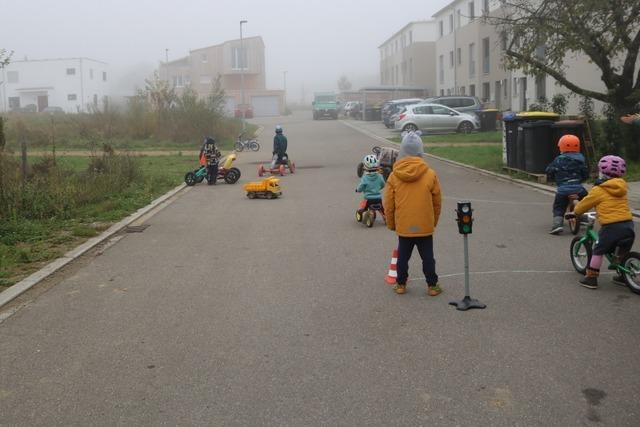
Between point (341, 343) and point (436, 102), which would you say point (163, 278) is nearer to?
point (341, 343)

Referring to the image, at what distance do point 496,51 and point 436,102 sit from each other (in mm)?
10617

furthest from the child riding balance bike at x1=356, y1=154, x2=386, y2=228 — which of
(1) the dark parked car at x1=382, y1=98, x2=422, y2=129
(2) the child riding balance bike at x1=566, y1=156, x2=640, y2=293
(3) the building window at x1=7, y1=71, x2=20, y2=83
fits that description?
(3) the building window at x1=7, y1=71, x2=20, y2=83

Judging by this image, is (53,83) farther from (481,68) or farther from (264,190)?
(264,190)

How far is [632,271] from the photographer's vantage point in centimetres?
684

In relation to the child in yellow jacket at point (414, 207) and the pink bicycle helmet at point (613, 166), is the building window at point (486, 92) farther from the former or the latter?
the child in yellow jacket at point (414, 207)

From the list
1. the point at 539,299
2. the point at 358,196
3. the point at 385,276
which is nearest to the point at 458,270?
the point at 385,276

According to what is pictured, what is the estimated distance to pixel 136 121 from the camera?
36.8 metres

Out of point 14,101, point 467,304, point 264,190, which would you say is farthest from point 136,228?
point 14,101

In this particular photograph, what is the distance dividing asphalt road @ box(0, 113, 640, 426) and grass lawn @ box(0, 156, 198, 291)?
68 cm

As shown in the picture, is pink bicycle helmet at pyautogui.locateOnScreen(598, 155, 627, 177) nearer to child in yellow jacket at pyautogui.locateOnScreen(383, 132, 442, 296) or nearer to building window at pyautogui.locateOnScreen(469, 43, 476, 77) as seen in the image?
child in yellow jacket at pyautogui.locateOnScreen(383, 132, 442, 296)

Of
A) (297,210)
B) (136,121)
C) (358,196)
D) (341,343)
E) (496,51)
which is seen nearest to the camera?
(341,343)

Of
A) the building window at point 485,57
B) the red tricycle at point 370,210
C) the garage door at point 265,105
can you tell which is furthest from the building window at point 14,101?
the red tricycle at point 370,210

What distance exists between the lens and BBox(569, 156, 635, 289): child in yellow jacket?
691 centimetres

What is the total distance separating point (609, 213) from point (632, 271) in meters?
0.57
